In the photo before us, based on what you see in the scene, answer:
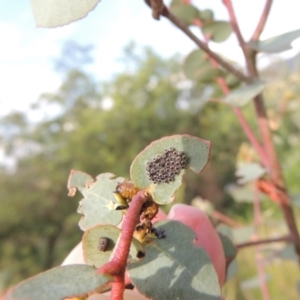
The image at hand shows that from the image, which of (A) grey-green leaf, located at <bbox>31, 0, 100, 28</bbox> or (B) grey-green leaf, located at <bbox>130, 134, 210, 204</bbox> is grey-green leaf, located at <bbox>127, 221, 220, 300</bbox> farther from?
(A) grey-green leaf, located at <bbox>31, 0, 100, 28</bbox>

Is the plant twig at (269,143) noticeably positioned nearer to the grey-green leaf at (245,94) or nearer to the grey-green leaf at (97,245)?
the grey-green leaf at (245,94)

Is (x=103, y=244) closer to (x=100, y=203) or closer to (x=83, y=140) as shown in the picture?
(x=100, y=203)

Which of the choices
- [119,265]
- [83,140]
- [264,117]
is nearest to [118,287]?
[119,265]

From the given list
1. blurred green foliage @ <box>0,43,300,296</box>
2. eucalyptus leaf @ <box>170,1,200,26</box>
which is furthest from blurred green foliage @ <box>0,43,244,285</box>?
eucalyptus leaf @ <box>170,1,200,26</box>

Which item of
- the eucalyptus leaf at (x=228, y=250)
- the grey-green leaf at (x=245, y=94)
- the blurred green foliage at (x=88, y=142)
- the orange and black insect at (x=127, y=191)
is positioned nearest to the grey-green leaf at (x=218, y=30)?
the grey-green leaf at (x=245, y=94)

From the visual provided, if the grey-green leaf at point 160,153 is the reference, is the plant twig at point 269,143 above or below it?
below
